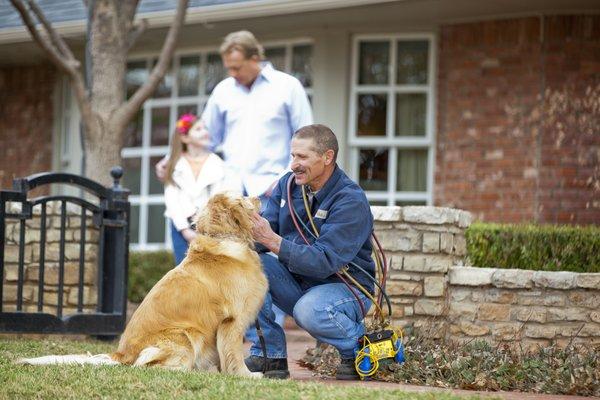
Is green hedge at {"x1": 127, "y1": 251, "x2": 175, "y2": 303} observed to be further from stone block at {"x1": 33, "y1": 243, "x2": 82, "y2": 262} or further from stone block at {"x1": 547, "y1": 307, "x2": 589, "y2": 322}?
stone block at {"x1": 547, "y1": 307, "x2": 589, "y2": 322}

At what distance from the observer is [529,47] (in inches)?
436

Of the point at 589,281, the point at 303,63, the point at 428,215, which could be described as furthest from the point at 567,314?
the point at 303,63

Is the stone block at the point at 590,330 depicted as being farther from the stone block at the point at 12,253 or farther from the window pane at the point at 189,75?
the window pane at the point at 189,75

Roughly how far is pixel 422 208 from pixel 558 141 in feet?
12.2

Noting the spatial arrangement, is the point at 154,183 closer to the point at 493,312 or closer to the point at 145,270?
the point at 145,270

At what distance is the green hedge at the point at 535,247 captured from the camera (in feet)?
26.7

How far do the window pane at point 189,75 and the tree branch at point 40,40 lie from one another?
3022mm

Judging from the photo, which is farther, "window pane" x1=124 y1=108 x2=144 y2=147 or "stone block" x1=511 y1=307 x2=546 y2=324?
"window pane" x1=124 y1=108 x2=144 y2=147

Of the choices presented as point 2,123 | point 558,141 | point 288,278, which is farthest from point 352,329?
point 2,123

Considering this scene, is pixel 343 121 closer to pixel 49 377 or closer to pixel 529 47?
pixel 529 47

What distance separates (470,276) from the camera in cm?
736

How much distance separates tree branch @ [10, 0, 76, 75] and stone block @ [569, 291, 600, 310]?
5.62 m

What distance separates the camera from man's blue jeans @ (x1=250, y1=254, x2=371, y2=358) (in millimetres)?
5953

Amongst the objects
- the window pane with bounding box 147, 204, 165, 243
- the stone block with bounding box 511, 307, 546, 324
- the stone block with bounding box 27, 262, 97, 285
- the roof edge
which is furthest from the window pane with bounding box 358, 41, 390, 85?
the stone block with bounding box 511, 307, 546, 324
